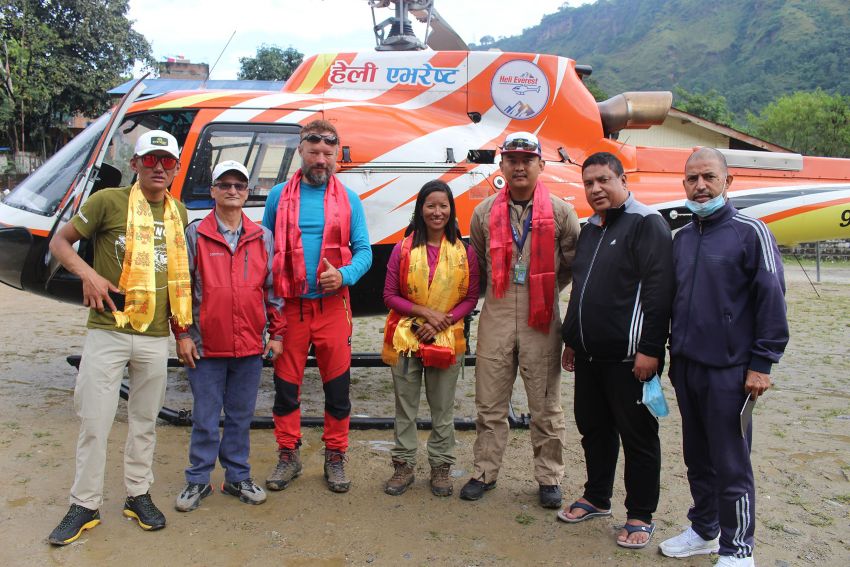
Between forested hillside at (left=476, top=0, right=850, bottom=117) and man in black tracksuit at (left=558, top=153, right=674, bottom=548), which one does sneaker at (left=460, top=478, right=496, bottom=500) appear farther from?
forested hillside at (left=476, top=0, right=850, bottom=117)

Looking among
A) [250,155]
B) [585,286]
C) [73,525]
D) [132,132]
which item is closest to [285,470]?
[73,525]

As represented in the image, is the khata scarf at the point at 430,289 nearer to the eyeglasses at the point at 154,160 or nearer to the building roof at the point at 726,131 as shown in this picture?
the eyeglasses at the point at 154,160

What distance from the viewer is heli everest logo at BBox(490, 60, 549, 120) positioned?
216 inches

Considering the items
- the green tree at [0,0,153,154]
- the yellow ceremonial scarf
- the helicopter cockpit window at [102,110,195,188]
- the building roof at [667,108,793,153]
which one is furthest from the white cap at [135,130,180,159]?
the green tree at [0,0,153,154]

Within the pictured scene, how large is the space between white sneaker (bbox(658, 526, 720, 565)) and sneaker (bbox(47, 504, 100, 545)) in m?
3.02

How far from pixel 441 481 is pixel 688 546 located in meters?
1.44

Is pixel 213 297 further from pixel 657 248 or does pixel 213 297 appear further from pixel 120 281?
pixel 657 248

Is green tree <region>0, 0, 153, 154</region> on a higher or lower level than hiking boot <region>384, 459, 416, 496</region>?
higher

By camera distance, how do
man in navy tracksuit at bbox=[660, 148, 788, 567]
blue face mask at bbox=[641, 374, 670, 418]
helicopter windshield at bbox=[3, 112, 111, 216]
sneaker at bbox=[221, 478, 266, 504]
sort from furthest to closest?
helicopter windshield at bbox=[3, 112, 111, 216]
sneaker at bbox=[221, 478, 266, 504]
blue face mask at bbox=[641, 374, 670, 418]
man in navy tracksuit at bbox=[660, 148, 788, 567]

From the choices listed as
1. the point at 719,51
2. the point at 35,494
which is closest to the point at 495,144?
the point at 35,494

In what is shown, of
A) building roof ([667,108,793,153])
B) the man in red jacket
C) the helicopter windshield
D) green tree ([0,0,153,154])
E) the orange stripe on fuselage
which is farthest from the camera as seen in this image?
green tree ([0,0,153,154])

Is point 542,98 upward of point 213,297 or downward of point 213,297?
upward

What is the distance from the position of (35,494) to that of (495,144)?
4058mm

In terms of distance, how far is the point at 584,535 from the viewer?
3.55 metres
